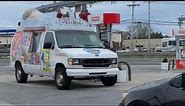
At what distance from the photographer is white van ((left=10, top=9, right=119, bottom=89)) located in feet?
50.3

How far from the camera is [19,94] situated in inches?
575

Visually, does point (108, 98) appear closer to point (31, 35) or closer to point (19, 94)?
point (19, 94)

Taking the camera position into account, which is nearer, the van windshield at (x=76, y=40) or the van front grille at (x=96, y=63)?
the van front grille at (x=96, y=63)

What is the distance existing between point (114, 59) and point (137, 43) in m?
107

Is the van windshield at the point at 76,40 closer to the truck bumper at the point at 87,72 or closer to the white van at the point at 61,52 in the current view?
the white van at the point at 61,52

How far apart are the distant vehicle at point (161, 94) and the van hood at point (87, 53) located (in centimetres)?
737

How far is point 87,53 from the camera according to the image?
50.5ft

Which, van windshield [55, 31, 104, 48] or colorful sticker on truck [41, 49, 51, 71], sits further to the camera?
colorful sticker on truck [41, 49, 51, 71]

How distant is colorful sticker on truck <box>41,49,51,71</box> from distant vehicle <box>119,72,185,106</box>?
29.1ft

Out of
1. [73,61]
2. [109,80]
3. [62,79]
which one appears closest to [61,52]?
[73,61]

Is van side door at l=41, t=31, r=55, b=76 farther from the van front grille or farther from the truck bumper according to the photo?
the van front grille

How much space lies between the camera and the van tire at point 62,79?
15422 millimetres

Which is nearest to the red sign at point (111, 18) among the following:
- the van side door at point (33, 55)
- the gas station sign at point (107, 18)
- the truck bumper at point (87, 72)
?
the gas station sign at point (107, 18)

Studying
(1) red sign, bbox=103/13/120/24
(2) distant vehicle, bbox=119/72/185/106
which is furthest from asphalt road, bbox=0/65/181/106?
(2) distant vehicle, bbox=119/72/185/106
